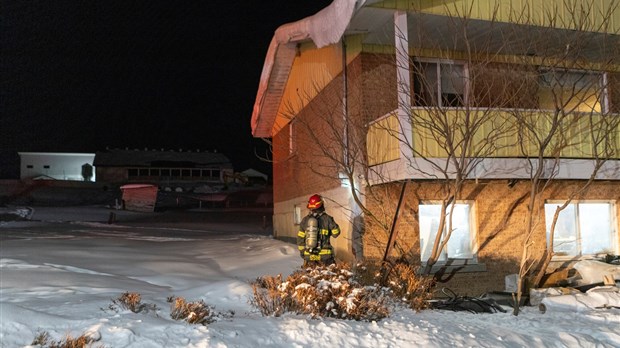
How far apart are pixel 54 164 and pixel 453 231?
58.3 metres

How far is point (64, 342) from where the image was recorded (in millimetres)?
4629

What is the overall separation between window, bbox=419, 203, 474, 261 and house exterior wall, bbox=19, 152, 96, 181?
54.8m

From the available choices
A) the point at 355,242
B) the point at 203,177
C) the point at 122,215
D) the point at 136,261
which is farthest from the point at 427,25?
the point at 203,177

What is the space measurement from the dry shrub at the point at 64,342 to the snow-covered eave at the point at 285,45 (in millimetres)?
5926

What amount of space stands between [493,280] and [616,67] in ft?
15.8

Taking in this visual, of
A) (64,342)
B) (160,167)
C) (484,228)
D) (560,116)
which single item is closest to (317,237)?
(484,228)

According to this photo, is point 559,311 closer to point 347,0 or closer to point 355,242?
point 355,242

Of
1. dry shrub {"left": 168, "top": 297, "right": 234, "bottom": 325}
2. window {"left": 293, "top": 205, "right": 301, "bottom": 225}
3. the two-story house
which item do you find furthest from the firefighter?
window {"left": 293, "top": 205, "right": 301, "bottom": 225}

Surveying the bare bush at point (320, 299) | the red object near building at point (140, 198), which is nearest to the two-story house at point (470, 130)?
the bare bush at point (320, 299)

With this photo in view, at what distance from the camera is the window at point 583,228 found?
10.1m

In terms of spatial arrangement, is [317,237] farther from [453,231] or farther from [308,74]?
[308,74]

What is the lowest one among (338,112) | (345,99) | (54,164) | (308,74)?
(338,112)

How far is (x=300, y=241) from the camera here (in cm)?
840

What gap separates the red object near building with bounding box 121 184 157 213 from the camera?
36.1m
